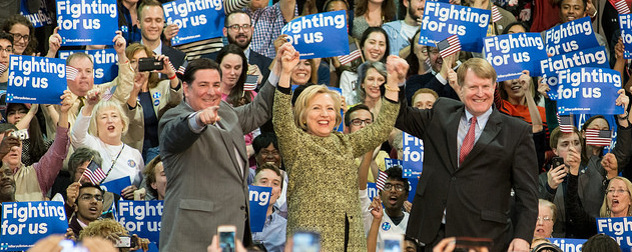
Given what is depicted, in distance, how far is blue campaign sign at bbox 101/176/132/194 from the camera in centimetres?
677

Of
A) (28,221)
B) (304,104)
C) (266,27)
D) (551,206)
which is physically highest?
(266,27)

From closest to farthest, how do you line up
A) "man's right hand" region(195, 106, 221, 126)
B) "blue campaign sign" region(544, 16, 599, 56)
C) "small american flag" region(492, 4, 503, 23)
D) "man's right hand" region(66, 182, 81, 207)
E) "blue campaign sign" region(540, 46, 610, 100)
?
"man's right hand" region(195, 106, 221, 126) → "man's right hand" region(66, 182, 81, 207) → "blue campaign sign" region(540, 46, 610, 100) → "blue campaign sign" region(544, 16, 599, 56) → "small american flag" region(492, 4, 503, 23)

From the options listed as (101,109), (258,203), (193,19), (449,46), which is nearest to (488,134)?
(258,203)

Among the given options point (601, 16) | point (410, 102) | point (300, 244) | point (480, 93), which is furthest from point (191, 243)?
point (601, 16)

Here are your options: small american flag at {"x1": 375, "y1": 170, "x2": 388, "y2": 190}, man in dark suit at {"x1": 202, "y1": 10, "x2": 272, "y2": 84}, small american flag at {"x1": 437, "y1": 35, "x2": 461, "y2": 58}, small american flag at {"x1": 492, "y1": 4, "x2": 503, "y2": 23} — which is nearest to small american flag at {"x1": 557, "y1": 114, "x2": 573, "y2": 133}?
small american flag at {"x1": 437, "y1": 35, "x2": 461, "y2": 58}

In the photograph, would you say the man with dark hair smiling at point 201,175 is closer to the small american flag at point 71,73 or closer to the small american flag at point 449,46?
the small american flag at point 71,73

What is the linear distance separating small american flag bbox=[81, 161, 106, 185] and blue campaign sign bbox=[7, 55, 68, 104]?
0.58 m

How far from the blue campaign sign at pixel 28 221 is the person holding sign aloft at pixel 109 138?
0.74 m

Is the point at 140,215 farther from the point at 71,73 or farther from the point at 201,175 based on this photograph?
the point at 201,175

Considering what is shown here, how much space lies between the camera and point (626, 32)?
26.5 feet

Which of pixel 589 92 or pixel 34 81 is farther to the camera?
pixel 589 92

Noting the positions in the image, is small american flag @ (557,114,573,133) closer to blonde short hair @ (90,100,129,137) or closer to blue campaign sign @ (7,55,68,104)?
blonde short hair @ (90,100,129,137)

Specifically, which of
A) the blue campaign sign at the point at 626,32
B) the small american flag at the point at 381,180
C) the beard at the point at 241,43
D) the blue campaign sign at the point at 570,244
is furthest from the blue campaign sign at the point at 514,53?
the beard at the point at 241,43

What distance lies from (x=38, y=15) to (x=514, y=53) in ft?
13.5
